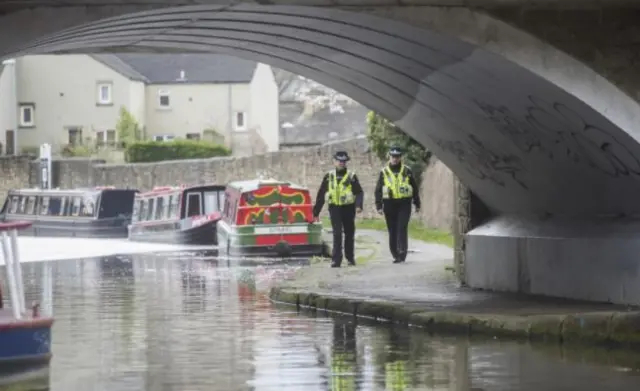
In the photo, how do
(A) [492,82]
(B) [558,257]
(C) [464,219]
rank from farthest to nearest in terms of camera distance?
(C) [464,219] → (B) [558,257] → (A) [492,82]

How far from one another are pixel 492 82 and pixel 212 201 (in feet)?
88.5

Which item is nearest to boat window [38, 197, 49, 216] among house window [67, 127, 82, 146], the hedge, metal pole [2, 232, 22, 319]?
the hedge

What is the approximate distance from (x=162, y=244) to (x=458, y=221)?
22.5 metres

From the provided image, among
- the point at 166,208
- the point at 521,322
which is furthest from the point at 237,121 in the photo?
the point at 521,322

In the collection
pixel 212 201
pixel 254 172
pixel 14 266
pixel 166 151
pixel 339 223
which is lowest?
pixel 14 266

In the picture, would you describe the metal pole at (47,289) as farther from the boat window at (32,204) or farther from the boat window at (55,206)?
the boat window at (32,204)

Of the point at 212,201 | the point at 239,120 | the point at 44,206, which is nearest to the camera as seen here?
the point at 212,201

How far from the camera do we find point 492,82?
1389 centimetres

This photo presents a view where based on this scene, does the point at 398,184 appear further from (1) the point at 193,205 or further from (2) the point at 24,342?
(1) the point at 193,205

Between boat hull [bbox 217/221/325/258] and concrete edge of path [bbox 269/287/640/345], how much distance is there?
15.7 meters

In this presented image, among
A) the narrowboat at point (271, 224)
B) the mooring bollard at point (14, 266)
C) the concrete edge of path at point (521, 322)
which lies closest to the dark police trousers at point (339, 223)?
the concrete edge of path at point (521, 322)

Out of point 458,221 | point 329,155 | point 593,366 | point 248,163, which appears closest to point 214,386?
point 593,366

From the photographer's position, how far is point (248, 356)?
1280 centimetres

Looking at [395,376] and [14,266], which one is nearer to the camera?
[395,376]
